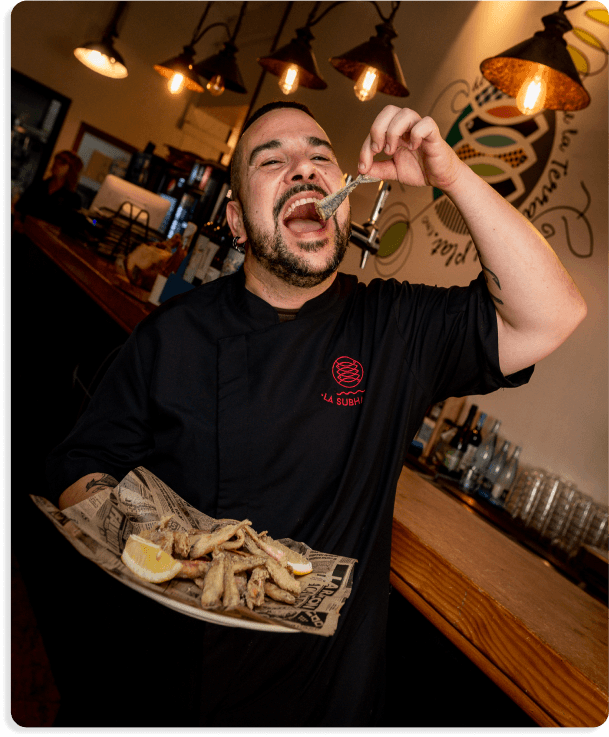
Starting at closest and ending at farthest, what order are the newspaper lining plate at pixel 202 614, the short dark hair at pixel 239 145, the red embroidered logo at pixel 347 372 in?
1. the newspaper lining plate at pixel 202 614
2. the red embroidered logo at pixel 347 372
3. the short dark hair at pixel 239 145

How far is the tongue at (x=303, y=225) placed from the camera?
1.43m

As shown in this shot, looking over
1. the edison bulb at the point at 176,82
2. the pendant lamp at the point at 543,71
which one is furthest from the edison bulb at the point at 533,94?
the edison bulb at the point at 176,82

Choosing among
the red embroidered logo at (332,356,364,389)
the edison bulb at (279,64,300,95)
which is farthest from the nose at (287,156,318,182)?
the edison bulb at (279,64,300,95)

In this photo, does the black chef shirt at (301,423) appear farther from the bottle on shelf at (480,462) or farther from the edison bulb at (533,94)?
the bottle on shelf at (480,462)


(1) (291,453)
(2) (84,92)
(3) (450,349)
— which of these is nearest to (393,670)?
(1) (291,453)

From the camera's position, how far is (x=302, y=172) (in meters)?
1.43

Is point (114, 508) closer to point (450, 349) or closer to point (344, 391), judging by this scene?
point (344, 391)

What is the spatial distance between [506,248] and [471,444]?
2.09m

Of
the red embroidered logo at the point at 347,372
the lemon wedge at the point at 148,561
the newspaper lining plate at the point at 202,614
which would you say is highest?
the red embroidered logo at the point at 347,372

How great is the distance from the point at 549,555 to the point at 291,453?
1297mm

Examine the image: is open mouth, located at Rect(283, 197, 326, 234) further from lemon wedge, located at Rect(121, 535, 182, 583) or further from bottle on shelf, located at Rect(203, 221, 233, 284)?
bottle on shelf, located at Rect(203, 221, 233, 284)

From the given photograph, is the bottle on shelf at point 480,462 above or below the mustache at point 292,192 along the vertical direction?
below

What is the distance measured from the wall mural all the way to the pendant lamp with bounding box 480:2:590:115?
0.67 meters

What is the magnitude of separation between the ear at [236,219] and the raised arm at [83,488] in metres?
0.76
